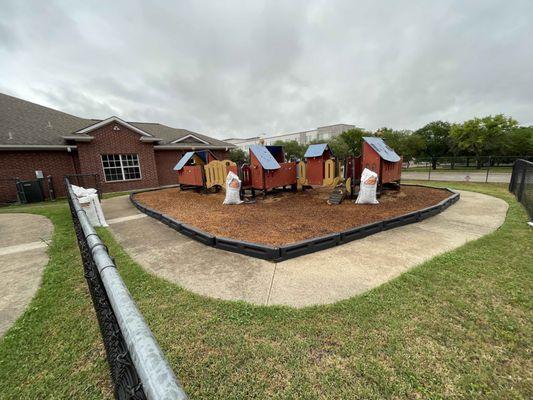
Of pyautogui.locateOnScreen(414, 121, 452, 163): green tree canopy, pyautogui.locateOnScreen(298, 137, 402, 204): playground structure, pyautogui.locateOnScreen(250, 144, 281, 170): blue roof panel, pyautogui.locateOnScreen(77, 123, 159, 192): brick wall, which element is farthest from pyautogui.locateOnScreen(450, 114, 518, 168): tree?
pyautogui.locateOnScreen(77, 123, 159, 192): brick wall

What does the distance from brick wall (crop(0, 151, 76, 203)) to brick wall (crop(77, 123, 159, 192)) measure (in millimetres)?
967

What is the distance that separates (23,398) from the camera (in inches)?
70.1

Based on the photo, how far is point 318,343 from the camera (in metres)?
2.19

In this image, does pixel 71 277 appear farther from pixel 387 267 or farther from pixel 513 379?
pixel 513 379

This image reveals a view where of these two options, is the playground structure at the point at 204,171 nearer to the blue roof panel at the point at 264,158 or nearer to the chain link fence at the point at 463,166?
the blue roof panel at the point at 264,158

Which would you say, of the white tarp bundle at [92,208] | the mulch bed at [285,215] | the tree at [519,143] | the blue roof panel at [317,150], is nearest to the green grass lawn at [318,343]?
the mulch bed at [285,215]

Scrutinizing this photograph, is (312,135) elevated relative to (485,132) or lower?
elevated

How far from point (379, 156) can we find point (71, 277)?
9.22m

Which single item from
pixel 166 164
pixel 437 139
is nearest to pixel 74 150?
pixel 166 164

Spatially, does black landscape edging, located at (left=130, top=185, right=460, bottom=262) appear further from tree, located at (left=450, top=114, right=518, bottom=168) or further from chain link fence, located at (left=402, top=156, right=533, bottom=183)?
tree, located at (left=450, top=114, right=518, bottom=168)

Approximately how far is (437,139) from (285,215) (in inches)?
1922

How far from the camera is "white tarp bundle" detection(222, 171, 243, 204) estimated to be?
8891 millimetres

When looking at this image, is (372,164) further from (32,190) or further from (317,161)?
(32,190)

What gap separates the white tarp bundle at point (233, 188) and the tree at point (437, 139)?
4535 centimetres
